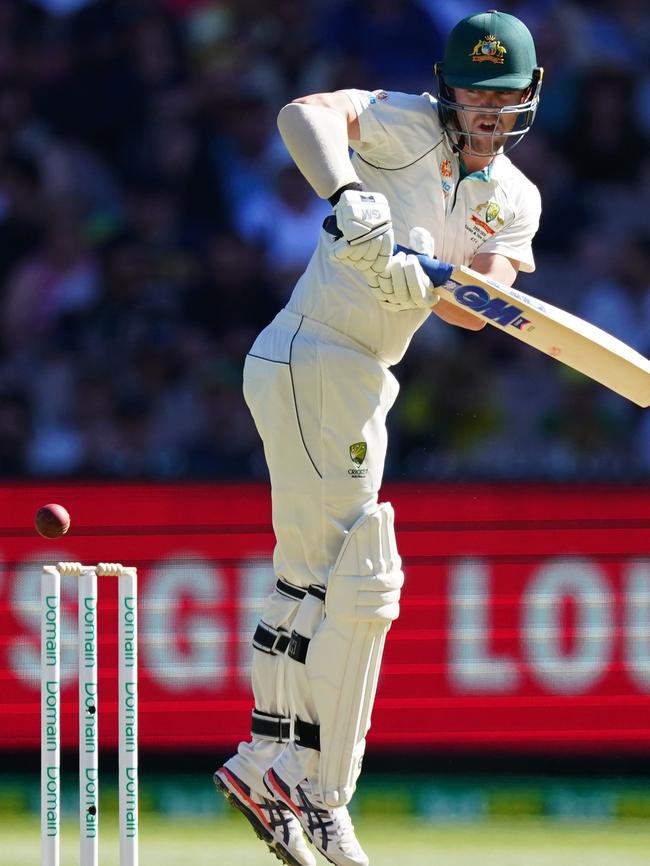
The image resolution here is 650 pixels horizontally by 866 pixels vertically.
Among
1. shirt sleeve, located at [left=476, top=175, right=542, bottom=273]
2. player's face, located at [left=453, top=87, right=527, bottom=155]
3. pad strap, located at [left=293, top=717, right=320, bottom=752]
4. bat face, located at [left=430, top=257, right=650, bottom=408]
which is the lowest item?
pad strap, located at [left=293, top=717, right=320, bottom=752]

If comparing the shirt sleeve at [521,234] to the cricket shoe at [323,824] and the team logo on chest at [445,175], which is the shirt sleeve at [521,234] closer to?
the team logo on chest at [445,175]

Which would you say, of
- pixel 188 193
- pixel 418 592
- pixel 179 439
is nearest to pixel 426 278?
pixel 418 592

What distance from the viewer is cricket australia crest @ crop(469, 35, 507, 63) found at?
10.2 ft

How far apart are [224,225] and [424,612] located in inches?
80.8

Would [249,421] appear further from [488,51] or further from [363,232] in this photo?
[363,232]

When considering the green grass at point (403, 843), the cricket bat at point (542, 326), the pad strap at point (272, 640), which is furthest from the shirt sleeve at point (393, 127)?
the green grass at point (403, 843)

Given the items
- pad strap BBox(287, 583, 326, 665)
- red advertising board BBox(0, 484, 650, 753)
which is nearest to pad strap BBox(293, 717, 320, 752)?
pad strap BBox(287, 583, 326, 665)

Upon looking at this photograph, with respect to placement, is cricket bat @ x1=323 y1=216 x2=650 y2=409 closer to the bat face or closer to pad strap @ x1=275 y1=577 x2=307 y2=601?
the bat face

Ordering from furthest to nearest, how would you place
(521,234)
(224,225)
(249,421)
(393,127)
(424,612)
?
(224,225)
(249,421)
(424,612)
(521,234)
(393,127)

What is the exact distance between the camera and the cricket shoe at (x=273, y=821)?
10.5 feet

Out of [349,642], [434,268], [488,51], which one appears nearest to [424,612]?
[349,642]

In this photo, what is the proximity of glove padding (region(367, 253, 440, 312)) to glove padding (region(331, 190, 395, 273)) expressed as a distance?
2 cm

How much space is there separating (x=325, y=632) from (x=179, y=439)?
101 inches

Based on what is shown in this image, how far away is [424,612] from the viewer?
14.8ft
